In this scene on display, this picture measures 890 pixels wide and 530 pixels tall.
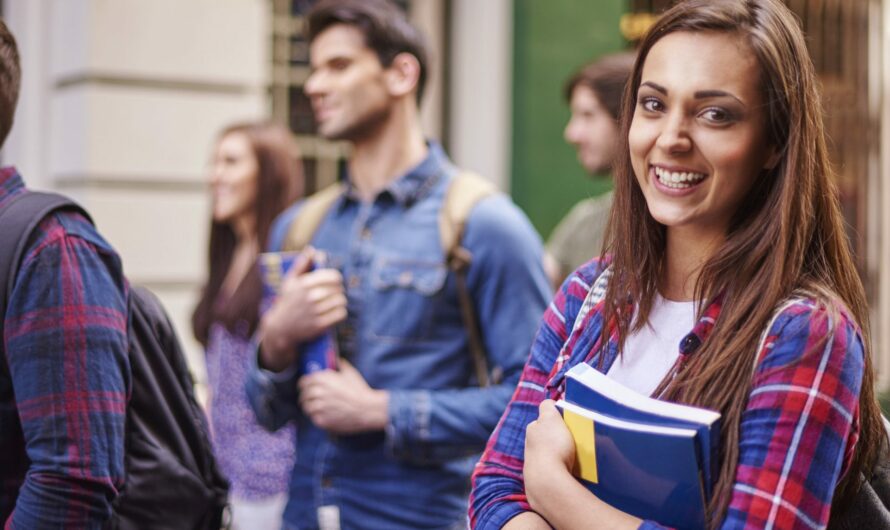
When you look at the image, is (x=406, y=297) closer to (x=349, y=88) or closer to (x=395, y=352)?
(x=395, y=352)

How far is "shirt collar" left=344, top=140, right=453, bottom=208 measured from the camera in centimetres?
333

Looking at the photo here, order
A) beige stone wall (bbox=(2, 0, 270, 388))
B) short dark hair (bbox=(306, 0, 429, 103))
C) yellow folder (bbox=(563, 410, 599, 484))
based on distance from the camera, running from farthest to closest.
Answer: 1. beige stone wall (bbox=(2, 0, 270, 388))
2. short dark hair (bbox=(306, 0, 429, 103))
3. yellow folder (bbox=(563, 410, 599, 484))

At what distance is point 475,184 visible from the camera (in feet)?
10.9

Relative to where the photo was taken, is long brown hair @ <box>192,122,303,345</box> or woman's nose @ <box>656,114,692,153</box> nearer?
woman's nose @ <box>656,114,692,153</box>

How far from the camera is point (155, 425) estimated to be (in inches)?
90.3

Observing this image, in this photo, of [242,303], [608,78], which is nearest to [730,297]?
[608,78]

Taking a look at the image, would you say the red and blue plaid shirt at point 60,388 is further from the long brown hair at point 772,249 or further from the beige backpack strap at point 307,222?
the beige backpack strap at point 307,222

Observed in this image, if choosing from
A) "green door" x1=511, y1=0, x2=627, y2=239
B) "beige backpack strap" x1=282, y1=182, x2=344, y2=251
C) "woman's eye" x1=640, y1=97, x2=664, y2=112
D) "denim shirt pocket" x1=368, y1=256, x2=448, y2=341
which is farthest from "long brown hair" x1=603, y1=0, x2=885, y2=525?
"green door" x1=511, y1=0, x2=627, y2=239

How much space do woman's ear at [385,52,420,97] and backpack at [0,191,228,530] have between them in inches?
50.1

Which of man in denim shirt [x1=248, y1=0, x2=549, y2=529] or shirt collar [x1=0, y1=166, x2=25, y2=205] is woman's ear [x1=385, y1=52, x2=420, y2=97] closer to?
man in denim shirt [x1=248, y1=0, x2=549, y2=529]

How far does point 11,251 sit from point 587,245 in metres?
3.04

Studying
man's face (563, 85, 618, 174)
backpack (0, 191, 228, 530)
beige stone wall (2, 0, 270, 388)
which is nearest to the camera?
backpack (0, 191, 228, 530)

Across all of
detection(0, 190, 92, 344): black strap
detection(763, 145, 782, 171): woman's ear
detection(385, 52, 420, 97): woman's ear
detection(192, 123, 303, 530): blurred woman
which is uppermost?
detection(385, 52, 420, 97): woman's ear

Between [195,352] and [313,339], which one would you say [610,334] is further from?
[195,352]
